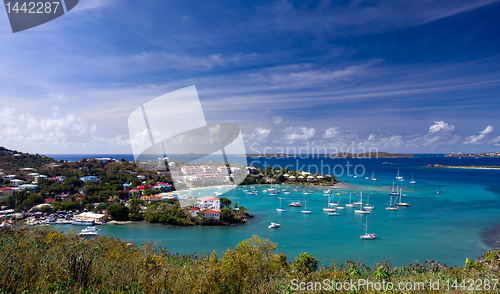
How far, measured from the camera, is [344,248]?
1054 centimetres

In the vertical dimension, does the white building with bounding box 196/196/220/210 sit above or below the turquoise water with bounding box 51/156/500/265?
above

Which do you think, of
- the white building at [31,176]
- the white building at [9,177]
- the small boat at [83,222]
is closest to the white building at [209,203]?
the small boat at [83,222]

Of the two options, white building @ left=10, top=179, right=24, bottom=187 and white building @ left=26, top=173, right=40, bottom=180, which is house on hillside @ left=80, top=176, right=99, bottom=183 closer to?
white building @ left=26, top=173, right=40, bottom=180

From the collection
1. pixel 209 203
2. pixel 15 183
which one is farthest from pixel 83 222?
pixel 15 183

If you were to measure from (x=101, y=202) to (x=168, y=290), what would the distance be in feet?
60.6

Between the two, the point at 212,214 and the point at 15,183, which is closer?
the point at 212,214

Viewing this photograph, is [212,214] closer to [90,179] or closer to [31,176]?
[90,179]

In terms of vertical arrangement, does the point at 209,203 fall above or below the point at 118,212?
above

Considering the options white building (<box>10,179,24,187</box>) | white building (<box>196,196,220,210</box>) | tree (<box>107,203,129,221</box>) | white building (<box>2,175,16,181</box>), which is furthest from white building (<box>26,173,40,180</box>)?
white building (<box>196,196,220,210</box>)

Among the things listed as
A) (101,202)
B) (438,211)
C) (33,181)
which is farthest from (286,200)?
(33,181)

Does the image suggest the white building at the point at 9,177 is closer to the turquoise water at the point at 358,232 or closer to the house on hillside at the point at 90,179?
the house on hillside at the point at 90,179

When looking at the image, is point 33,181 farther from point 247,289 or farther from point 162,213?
point 247,289

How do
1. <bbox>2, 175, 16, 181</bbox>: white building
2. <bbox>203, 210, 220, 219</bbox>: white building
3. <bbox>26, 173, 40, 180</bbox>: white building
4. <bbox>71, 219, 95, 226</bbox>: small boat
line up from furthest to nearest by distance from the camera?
<bbox>26, 173, 40, 180</bbox>: white building, <bbox>2, 175, 16, 181</bbox>: white building, <bbox>203, 210, 220, 219</bbox>: white building, <bbox>71, 219, 95, 226</bbox>: small boat

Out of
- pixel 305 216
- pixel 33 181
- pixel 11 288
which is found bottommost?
pixel 305 216
